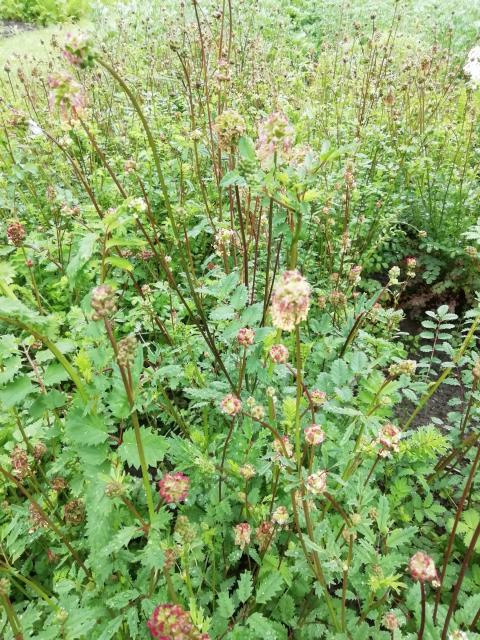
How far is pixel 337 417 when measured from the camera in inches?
79.1

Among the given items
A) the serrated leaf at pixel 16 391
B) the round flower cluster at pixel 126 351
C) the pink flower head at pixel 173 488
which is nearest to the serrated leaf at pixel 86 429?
the serrated leaf at pixel 16 391

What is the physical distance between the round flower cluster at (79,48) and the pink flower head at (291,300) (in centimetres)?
72

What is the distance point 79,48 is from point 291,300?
79 cm

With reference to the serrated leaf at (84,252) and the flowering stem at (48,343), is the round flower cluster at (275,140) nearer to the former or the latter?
the serrated leaf at (84,252)

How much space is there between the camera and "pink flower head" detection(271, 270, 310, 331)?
97 centimetres

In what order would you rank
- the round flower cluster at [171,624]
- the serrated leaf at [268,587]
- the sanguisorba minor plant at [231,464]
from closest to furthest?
the round flower cluster at [171,624] < the sanguisorba minor plant at [231,464] < the serrated leaf at [268,587]

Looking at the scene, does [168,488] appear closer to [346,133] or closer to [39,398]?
[39,398]

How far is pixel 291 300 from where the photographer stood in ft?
3.20

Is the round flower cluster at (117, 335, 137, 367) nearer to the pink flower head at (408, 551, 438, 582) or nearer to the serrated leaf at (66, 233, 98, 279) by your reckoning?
the serrated leaf at (66, 233, 98, 279)

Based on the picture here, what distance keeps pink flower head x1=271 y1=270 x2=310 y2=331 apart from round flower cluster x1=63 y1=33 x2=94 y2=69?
72cm

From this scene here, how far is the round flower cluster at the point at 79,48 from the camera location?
108 centimetres

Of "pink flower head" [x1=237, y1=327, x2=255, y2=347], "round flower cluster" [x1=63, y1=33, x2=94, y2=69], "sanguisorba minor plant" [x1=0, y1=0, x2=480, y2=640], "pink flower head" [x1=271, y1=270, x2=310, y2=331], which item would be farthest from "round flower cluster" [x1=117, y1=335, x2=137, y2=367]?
"round flower cluster" [x1=63, y1=33, x2=94, y2=69]

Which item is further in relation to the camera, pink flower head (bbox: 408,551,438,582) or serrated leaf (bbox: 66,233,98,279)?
serrated leaf (bbox: 66,233,98,279)

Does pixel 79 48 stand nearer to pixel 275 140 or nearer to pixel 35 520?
pixel 275 140
